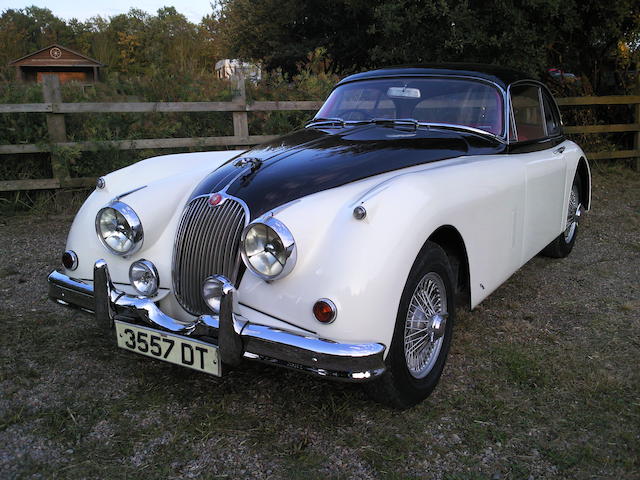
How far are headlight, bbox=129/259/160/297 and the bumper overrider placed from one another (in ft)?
0.30

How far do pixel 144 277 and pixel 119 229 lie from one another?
284 millimetres

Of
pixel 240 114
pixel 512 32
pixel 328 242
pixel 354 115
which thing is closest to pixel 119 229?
pixel 328 242

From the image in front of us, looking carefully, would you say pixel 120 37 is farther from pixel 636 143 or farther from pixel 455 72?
pixel 455 72

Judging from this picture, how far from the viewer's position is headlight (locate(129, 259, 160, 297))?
2.55 metres

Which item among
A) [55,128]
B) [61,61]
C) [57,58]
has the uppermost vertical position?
[57,58]

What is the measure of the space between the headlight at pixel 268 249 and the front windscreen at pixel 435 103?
169 centimetres

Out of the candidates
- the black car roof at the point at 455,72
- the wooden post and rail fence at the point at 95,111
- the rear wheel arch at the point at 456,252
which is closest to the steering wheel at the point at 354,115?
the black car roof at the point at 455,72

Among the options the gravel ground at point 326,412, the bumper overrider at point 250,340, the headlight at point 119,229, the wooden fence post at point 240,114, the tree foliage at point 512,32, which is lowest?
the gravel ground at point 326,412

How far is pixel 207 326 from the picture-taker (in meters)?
2.25

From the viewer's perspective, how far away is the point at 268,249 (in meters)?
2.22

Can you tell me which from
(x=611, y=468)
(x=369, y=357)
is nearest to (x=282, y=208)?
(x=369, y=357)

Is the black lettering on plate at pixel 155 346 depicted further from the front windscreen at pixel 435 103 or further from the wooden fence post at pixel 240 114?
the wooden fence post at pixel 240 114

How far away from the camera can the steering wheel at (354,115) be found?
12.1 feet

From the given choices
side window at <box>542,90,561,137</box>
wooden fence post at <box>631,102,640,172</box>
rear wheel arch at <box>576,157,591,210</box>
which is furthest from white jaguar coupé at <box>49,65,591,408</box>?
wooden fence post at <box>631,102,640,172</box>
